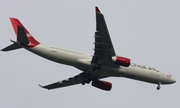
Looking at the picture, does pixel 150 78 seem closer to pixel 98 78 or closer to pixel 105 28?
pixel 98 78

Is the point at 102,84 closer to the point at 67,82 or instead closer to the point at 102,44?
the point at 67,82

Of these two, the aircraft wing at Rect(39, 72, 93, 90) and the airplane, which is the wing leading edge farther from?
the airplane

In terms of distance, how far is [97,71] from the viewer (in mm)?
61500

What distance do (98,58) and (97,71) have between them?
3537 millimetres

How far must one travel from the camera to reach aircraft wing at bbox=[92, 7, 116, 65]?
52812mm

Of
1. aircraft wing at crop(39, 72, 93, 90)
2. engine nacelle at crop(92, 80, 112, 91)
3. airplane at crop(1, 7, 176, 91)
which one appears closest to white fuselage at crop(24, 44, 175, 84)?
airplane at crop(1, 7, 176, 91)

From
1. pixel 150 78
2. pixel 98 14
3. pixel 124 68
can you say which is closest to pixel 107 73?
pixel 124 68

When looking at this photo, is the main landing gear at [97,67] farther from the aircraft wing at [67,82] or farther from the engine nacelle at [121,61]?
the aircraft wing at [67,82]

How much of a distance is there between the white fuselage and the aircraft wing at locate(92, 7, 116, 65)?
1.46 meters

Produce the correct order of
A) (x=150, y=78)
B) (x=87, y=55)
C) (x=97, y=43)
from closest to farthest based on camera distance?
(x=97, y=43), (x=87, y=55), (x=150, y=78)

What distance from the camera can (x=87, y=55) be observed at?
5969cm

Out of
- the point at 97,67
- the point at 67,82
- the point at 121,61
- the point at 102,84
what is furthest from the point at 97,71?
the point at 67,82

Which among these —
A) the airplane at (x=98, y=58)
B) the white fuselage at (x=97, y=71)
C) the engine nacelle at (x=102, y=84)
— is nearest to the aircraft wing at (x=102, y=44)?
the airplane at (x=98, y=58)

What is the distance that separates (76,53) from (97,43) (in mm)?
4411
